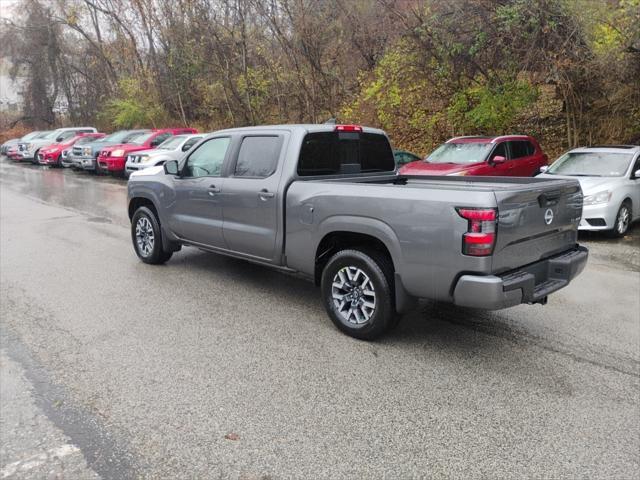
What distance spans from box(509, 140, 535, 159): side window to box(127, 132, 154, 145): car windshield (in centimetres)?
1281

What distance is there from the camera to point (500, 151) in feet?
39.8

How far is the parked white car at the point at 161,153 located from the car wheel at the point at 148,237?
894cm

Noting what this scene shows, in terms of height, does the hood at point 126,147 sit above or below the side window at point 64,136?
below

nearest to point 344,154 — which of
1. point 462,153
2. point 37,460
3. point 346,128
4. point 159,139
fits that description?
point 346,128

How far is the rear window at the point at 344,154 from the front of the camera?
536 centimetres

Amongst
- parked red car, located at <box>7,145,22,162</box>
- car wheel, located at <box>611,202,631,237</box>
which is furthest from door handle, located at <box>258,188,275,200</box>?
parked red car, located at <box>7,145,22,162</box>

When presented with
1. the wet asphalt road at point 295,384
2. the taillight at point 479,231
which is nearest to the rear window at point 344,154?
the wet asphalt road at point 295,384

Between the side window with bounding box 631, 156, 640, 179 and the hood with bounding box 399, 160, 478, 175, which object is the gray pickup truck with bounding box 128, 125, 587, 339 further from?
the side window with bounding box 631, 156, 640, 179

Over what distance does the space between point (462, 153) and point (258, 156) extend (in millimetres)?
7724

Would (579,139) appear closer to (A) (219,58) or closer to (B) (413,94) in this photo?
(B) (413,94)

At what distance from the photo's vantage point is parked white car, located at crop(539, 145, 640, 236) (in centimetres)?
906

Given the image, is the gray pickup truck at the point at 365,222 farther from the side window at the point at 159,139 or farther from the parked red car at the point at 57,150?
the parked red car at the point at 57,150

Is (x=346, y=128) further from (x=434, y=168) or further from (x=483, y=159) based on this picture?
(x=483, y=159)

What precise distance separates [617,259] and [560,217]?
169 inches
